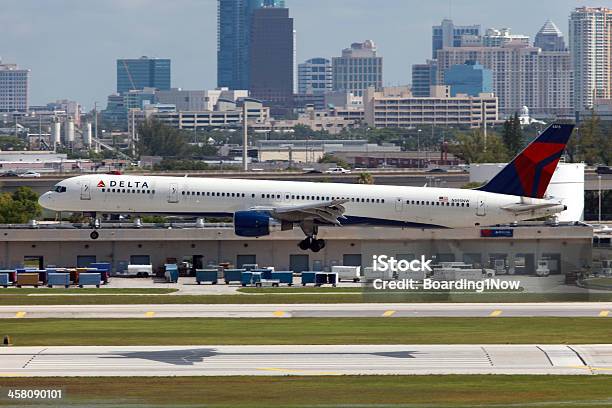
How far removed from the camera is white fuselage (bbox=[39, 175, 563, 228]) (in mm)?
84938

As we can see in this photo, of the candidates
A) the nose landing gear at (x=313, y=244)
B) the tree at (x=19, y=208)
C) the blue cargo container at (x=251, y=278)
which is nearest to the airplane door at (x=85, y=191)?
Answer: the blue cargo container at (x=251, y=278)

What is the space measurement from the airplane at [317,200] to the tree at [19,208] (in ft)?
117

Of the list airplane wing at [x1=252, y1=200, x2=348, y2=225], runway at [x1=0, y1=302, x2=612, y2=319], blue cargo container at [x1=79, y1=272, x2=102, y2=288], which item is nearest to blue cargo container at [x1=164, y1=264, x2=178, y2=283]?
blue cargo container at [x1=79, y1=272, x2=102, y2=288]

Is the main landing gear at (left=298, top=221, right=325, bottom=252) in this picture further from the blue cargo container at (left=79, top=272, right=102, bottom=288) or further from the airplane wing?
the blue cargo container at (left=79, top=272, right=102, bottom=288)

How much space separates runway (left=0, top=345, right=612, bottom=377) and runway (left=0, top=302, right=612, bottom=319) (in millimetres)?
10965

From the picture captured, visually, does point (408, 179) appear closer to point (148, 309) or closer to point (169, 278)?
point (169, 278)

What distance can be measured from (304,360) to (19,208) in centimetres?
7906

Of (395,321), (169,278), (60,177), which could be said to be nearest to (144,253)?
(169,278)

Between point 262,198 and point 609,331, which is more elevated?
point 262,198

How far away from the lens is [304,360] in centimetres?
5062

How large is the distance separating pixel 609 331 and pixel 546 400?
15690mm

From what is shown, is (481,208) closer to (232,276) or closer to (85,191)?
(232,276)

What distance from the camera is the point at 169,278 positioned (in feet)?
287

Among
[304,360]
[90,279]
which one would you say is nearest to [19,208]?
[90,279]
